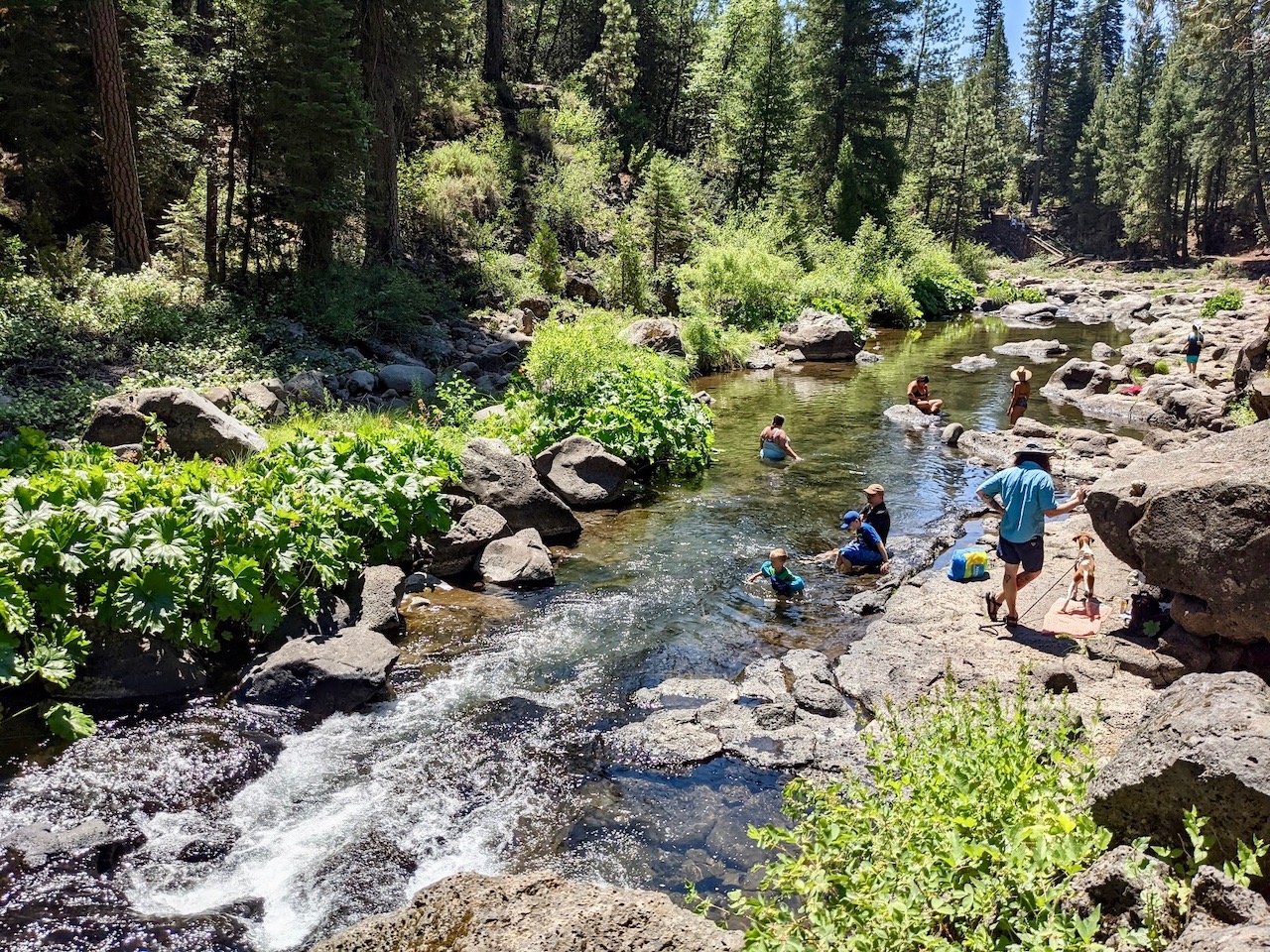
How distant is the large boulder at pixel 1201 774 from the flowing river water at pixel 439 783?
8.01ft

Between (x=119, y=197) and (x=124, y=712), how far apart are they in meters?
Answer: 12.8

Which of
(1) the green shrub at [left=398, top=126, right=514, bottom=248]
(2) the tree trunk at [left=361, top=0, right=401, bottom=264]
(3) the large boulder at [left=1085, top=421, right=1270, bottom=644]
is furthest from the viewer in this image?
(1) the green shrub at [left=398, top=126, right=514, bottom=248]

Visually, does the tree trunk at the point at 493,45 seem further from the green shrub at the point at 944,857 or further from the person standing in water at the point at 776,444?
the green shrub at the point at 944,857

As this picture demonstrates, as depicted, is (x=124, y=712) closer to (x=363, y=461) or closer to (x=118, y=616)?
(x=118, y=616)

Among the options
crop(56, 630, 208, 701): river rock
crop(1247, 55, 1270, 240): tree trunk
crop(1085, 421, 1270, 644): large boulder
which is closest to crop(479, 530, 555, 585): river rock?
crop(56, 630, 208, 701): river rock

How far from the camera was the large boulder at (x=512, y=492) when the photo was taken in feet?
36.4

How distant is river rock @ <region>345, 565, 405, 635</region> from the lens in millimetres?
8328

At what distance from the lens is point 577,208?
30.8 meters

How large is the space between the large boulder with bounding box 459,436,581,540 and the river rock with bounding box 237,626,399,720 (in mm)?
3944

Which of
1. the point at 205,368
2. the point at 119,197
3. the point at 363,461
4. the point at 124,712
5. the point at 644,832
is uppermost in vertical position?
the point at 119,197

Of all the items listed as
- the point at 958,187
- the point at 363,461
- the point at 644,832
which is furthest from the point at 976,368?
the point at 958,187

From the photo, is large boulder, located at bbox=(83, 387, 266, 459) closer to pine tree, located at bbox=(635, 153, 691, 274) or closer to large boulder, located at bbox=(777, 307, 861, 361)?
large boulder, located at bbox=(777, 307, 861, 361)

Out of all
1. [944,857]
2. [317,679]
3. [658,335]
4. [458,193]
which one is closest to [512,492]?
[317,679]

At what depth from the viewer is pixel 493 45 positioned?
35375 millimetres
